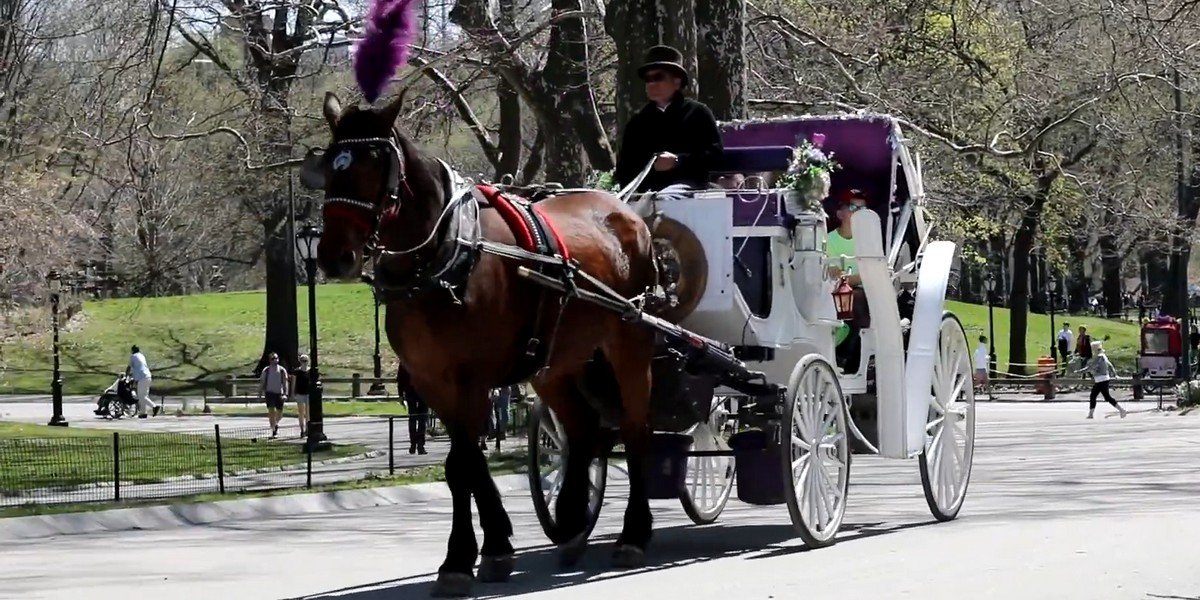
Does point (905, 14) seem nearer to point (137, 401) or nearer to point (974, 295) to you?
point (137, 401)

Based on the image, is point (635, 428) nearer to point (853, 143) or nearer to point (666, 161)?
point (666, 161)

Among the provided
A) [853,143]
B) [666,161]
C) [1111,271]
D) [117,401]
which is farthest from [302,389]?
[1111,271]

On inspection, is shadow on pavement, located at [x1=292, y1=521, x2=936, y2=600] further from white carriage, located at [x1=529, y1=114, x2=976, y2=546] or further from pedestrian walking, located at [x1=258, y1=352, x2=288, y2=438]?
pedestrian walking, located at [x1=258, y1=352, x2=288, y2=438]

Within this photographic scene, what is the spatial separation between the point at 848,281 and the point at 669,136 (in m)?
2.11

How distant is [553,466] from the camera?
40.9 ft

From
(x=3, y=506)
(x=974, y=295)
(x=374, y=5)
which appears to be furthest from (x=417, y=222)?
(x=974, y=295)

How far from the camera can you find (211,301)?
7175 centimetres

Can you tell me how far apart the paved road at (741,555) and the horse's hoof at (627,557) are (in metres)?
0.12

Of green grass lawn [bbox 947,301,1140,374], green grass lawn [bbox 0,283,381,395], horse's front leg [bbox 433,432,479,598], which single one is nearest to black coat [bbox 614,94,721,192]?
horse's front leg [bbox 433,432,479,598]

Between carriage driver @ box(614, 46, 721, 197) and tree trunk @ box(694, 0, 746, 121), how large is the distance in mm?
8965

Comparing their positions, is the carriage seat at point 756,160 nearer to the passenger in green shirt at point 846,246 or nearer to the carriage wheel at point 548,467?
the passenger in green shirt at point 846,246

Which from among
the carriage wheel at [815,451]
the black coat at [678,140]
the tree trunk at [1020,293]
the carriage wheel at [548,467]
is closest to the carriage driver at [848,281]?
the carriage wheel at [815,451]

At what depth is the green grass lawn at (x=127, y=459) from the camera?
837 inches

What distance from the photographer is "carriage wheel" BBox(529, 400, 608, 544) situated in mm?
11883
